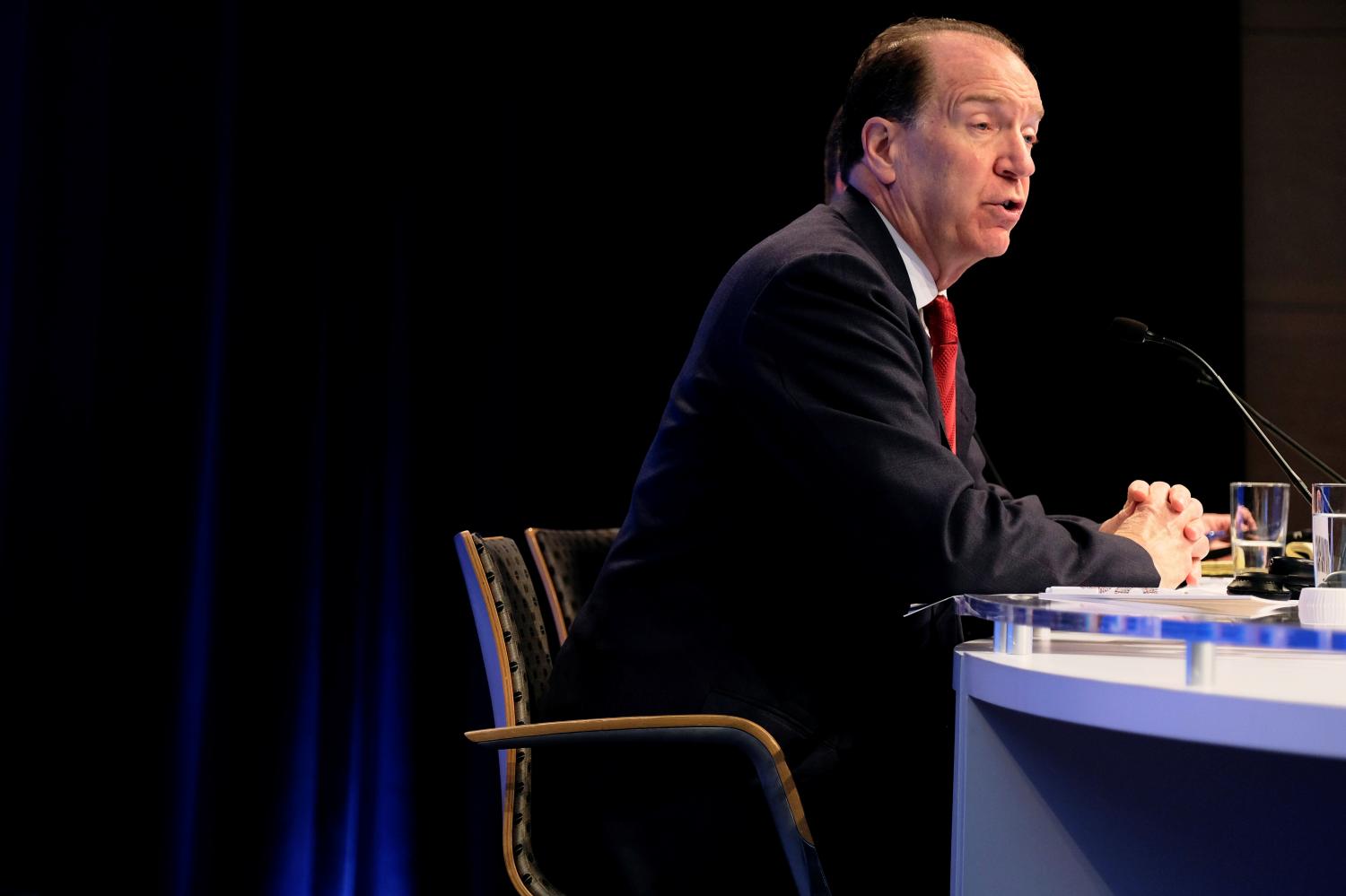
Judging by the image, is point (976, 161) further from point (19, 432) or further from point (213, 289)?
point (19, 432)

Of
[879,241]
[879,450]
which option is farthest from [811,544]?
[879,241]

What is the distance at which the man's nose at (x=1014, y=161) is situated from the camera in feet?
5.52

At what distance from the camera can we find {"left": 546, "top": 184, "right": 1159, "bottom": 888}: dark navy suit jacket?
1.24 meters

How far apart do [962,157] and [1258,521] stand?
0.65 metres

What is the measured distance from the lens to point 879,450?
1.24m

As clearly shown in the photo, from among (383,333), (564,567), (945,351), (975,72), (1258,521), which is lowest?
(564,567)

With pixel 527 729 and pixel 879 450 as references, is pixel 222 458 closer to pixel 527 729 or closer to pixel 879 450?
pixel 527 729

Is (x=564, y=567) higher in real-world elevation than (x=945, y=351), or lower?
lower

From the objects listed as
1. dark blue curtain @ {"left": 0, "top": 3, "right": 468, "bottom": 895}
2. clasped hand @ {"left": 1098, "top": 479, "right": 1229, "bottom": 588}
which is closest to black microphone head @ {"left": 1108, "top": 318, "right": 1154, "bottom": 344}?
clasped hand @ {"left": 1098, "top": 479, "right": 1229, "bottom": 588}

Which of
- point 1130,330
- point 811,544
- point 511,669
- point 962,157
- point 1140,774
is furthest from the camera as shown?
point 1130,330

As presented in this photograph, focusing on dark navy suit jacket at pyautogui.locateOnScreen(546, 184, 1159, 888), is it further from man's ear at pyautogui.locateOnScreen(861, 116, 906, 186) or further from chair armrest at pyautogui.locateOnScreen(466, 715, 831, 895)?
man's ear at pyautogui.locateOnScreen(861, 116, 906, 186)

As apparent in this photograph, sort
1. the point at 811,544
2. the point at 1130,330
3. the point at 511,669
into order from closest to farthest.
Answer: the point at 811,544, the point at 511,669, the point at 1130,330

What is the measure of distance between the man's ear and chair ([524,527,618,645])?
0.79m

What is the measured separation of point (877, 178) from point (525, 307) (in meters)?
1.83
